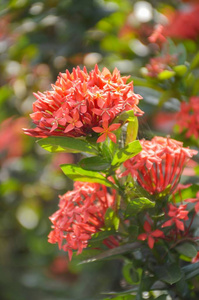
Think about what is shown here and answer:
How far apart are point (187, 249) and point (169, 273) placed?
54 mm

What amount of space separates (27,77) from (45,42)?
33cm

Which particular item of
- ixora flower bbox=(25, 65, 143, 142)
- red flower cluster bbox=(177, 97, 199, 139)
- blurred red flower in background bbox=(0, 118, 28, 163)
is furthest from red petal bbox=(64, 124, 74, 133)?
blurred red flower in background bbox=(0, 118, 28, 163)

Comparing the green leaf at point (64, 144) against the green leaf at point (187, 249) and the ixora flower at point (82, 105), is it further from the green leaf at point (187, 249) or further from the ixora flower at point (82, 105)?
the green leaf at point (187, 249)

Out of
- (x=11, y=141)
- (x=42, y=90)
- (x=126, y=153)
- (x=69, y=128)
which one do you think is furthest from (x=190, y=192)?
(x=11, y=141)

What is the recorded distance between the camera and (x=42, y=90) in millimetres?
2225

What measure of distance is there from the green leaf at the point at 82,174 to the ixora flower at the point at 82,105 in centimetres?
6

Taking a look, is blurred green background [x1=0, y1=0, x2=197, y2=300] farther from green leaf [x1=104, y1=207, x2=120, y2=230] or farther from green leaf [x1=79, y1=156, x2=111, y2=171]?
green leaf [x1=79, y1=156, x2=111, y2=171]

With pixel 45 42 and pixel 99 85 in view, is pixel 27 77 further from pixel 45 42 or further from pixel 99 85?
pixel 99 85

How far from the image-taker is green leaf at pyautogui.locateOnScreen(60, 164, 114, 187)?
2.66 ft

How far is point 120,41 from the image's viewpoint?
1.90 metres

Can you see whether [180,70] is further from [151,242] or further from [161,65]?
[151,242]

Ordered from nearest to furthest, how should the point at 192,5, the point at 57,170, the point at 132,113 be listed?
the point at 132,113 → the point at 192,5 → the point at 57,170

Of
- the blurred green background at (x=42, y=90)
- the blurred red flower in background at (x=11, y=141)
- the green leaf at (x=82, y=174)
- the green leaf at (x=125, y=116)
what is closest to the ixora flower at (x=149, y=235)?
the green leaf at (x=82, y=174)

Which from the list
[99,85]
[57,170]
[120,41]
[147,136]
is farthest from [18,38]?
[99,85]
